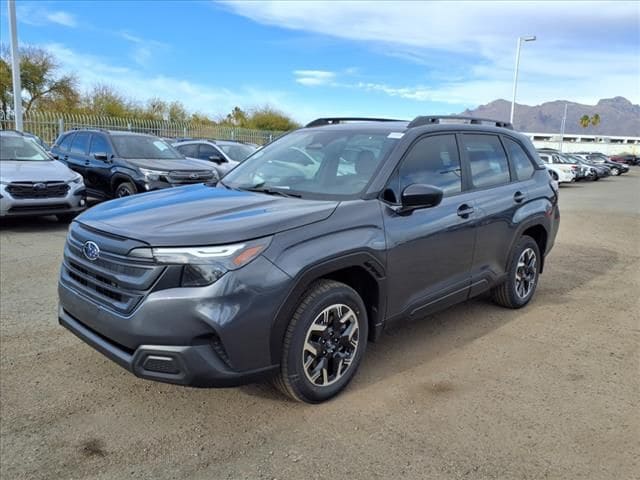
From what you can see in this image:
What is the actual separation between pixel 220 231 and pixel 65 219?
325 inches

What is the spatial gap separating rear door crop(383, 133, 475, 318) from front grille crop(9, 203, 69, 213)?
7.09m

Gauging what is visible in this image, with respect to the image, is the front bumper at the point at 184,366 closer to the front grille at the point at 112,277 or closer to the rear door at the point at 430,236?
the front grille at the point at 112,277

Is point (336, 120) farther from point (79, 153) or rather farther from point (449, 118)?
point (79, 153)

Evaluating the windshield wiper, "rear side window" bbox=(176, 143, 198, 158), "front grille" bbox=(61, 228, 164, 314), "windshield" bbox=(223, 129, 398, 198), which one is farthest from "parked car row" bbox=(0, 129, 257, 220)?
"front grille" bbox=(61, 228, 164, 314)

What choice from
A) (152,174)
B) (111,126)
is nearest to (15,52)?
(111,126)

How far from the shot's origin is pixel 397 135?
12.7 ft

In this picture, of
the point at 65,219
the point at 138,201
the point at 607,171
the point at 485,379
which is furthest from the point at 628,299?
the point at 607,171

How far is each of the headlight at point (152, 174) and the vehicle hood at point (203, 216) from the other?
615 centimetres

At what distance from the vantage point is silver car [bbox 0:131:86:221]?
831 cm

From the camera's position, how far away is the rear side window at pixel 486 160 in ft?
14.6

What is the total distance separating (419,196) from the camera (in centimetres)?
344

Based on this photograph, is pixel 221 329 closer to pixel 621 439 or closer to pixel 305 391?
pixel 305 391

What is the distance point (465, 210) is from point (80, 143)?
9.84 m

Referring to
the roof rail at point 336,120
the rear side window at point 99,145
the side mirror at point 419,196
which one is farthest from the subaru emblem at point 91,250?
the rear side window at point 99,145
